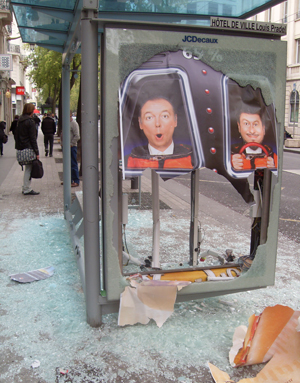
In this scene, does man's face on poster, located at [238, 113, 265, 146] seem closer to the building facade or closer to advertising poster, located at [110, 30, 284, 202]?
advertising poster, located at [110, 30, 284, 202]

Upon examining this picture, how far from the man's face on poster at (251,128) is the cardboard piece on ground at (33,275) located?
98.1 inches

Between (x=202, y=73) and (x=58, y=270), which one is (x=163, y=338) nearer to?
(x=58, y=270)

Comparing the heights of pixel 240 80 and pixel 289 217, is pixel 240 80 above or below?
above

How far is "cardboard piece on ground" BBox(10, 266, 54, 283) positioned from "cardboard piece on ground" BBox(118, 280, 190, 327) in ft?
4.46

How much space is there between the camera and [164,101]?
9.61 feet

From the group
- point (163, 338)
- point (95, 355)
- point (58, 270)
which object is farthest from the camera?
point (58, 270)

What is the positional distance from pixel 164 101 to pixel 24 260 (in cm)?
278

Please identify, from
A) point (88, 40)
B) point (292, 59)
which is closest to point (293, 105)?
point (292, 59)

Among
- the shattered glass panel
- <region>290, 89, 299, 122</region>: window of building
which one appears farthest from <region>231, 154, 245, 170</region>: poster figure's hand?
<region>290, 89, 299, 122</region>: window of building

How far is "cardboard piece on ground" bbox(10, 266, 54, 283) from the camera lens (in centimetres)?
407

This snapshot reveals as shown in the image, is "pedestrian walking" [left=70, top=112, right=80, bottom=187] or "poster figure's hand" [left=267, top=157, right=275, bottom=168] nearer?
"poster figure's hand" [left=267, top=157, right=275, bottom=168]

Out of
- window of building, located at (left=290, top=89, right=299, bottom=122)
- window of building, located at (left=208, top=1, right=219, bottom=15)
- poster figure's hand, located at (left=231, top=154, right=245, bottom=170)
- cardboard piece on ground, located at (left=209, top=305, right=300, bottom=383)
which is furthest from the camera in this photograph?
window of building, located at (left=290, top=89, right=299, bottom=122)

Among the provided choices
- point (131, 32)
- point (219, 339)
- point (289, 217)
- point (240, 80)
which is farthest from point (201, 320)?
point (289, 217)

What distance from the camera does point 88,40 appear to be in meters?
2.87
